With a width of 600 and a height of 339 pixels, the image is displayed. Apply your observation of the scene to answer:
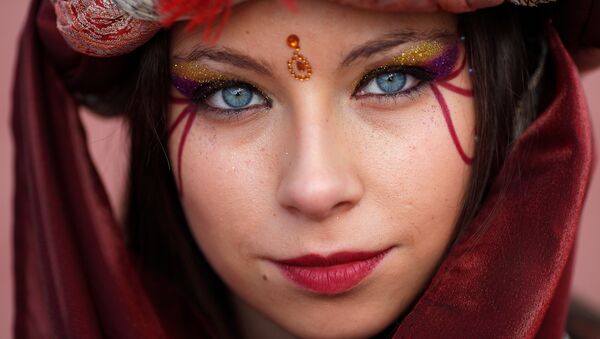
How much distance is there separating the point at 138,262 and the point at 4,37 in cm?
250

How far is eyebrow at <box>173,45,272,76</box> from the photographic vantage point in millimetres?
1494

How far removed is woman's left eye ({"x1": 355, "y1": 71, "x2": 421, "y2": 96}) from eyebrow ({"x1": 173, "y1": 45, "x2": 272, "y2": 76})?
16 centimetres

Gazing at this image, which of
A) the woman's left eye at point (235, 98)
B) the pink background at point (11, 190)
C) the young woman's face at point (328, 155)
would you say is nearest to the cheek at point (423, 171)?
the young woman's face at point (328, 155)

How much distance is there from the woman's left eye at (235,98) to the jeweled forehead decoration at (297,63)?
10 centimetres

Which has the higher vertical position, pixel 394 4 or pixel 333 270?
pixel 394 4

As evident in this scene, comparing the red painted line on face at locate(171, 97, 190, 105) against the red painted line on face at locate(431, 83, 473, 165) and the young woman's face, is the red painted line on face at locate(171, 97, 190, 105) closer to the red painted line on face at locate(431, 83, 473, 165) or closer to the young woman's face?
the young woman's face

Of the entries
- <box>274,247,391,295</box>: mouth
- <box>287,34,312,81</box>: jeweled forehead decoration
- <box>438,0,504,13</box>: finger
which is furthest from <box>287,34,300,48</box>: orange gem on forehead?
<box>274,247,391,295</box>: mouth

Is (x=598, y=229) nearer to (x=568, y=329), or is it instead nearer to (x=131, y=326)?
(x=568, y=329)

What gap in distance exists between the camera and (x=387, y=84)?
152 centimetres

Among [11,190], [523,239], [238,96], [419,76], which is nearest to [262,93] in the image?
[238,96]

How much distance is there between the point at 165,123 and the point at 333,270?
1.36ft

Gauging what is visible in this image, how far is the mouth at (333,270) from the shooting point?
1.48 meters

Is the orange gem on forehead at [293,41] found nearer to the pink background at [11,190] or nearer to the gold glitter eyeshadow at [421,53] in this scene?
the gold glitter eyeshadow at [421,53]

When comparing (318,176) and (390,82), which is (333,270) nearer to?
(318,176)
